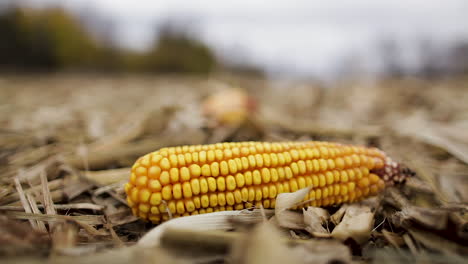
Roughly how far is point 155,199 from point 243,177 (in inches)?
15.9

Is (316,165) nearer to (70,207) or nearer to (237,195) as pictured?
(237,195)

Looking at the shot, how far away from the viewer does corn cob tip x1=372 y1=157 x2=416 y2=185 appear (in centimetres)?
154

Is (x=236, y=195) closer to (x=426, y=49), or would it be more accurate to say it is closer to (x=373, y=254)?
(x=373, y=254)

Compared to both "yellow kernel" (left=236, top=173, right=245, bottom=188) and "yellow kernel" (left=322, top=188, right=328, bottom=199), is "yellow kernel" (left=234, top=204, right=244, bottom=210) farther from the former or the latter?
"yellow kernel" (left=322, top=188, right=328, bottom=199)

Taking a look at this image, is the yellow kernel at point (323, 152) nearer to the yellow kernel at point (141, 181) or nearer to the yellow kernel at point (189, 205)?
the yellow kernel at point (189, 205)

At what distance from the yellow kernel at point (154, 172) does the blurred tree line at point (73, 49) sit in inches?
623

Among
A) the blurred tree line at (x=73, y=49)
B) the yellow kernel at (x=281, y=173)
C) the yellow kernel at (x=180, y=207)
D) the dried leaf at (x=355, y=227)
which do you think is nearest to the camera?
the dried leaf at (x=355, y=227)

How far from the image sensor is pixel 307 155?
143 cm

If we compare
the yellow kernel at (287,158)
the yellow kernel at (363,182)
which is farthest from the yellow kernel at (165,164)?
the yellow kernel at (363,182)

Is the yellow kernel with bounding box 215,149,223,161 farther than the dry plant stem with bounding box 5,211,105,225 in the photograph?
Yes

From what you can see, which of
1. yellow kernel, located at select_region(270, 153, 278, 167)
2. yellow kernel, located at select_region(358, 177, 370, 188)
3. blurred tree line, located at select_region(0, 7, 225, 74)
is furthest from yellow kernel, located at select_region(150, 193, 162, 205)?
blurred tree line, located at select_region(0, 7, 225, 74)

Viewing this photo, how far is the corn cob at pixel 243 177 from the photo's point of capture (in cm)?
126

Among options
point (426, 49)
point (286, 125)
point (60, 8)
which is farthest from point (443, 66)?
point (60, 8)

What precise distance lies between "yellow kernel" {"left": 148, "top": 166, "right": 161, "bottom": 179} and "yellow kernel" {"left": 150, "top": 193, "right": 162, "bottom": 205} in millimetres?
78
